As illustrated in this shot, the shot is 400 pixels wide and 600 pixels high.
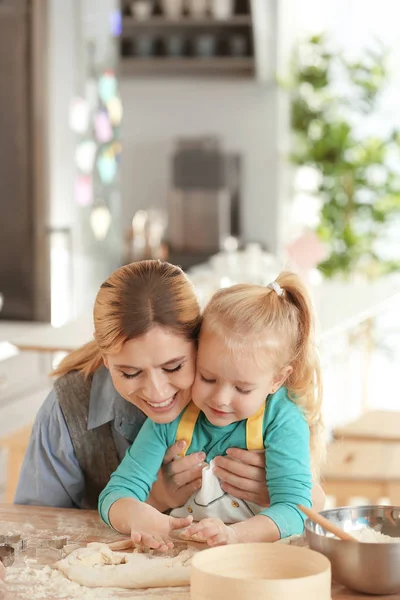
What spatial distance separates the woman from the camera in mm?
1565

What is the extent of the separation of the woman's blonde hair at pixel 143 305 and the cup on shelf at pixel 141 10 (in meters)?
4.65

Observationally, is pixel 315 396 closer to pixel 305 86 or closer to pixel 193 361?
pixel 193 361

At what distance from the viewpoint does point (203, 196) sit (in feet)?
19.8

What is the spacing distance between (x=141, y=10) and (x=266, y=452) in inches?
188

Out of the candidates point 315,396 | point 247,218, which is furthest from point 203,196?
point 315,396

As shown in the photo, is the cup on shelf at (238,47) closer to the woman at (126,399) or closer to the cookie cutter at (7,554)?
the woman at (126,399)

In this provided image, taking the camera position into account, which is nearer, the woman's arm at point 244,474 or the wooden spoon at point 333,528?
the wooden spoon at point 333,528

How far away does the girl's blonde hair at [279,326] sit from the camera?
159 centimetres

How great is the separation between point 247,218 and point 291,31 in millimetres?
1198

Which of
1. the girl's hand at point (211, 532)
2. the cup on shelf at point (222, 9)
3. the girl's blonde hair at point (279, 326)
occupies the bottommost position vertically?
the girl's hand at point (211, 532)

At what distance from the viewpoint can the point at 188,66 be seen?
19.7 feet

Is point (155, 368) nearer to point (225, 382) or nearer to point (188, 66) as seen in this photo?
point (225, 382)

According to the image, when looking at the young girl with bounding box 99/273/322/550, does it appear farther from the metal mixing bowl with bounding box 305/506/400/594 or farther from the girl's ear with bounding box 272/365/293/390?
the metal mixing bowl with bounding box 305/506/400/594

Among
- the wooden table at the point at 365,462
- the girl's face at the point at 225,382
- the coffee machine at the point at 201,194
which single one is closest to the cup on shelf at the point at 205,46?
the coffee machine at the point at 201,194
